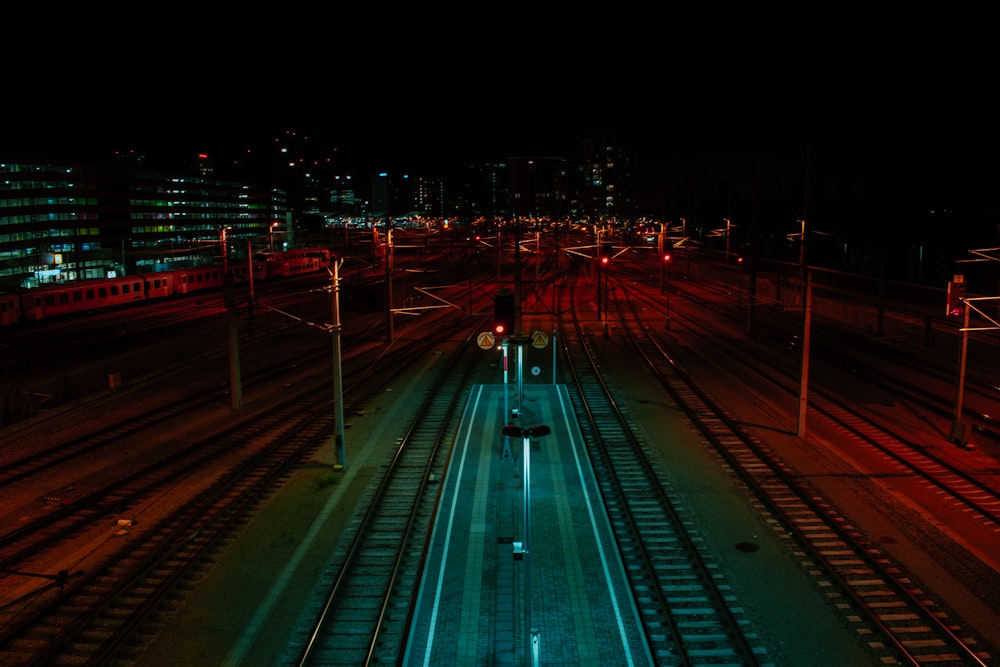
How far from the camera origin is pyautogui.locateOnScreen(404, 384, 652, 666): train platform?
855cm

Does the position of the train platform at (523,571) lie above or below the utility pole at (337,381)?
below

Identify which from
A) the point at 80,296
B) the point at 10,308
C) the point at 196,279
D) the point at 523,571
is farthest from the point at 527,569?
the point at 196,279

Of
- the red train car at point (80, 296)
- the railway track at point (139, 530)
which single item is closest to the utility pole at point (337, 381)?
the railway track at point (139, 530)

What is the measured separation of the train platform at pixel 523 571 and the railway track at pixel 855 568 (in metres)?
2.88

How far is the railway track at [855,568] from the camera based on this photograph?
8.60 metres

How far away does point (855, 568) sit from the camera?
10.6 meters

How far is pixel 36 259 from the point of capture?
58.9m

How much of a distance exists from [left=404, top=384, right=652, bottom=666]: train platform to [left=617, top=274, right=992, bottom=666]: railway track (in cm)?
288

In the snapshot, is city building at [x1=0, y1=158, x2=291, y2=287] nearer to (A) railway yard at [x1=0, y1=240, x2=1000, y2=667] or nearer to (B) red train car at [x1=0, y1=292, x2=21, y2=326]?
(B) red train car at [x1=0, y1=292, x2=21, y2=326]

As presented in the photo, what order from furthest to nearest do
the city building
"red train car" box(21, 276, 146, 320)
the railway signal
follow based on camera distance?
the city building, "red train car" box(21, 276, 146, 320), the railway signal

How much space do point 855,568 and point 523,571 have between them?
4788 mm

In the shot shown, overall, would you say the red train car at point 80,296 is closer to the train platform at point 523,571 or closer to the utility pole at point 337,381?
the utility pole at point 337,381

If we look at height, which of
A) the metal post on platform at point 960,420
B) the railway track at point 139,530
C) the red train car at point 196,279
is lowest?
the railway track at point 139,530

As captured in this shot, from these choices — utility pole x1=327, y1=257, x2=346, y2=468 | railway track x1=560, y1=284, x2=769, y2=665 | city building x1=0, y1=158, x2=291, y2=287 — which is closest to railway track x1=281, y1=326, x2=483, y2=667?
utility pole x1=327, y1=257, x2=346, y2=468
